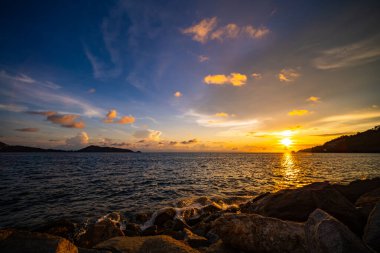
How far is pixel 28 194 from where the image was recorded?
68.0ft

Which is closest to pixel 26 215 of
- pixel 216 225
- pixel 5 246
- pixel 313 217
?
pixel 5 246

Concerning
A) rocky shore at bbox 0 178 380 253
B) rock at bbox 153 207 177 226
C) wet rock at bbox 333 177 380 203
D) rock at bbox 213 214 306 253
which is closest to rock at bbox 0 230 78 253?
rocky shore at bbox 0 178 380 253

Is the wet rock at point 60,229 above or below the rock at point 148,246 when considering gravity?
below

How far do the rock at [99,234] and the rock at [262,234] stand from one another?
571 centimetres

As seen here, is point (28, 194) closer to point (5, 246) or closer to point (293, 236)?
point (5, 246)

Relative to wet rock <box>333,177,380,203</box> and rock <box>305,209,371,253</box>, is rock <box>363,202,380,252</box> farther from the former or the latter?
wet rock <box>333,177,380,203</box>

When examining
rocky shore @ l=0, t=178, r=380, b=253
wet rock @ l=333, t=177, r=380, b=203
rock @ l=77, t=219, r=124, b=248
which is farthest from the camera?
wet rock @ l=333, t=177, r=380, b=203

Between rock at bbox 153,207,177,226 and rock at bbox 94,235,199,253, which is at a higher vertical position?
rock at bbox 94,235,199,253

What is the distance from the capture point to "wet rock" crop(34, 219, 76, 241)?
1046cm

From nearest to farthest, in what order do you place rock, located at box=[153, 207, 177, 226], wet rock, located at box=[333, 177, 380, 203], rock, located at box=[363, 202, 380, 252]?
rock, located at box=[363, 202, 380, 252] < rock, located at box=[153, 207, 177, 226] < wet rock, located at box=[333, 177, 380, 203]

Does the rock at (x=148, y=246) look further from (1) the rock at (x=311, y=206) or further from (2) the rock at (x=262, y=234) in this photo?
(1) the rock at (x=311, y=206)

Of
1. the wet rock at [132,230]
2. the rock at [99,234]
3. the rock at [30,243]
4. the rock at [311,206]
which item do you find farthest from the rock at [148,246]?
the rock at [311,206]

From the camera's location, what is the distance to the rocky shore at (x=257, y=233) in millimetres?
4109

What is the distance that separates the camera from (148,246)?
19.3ft
